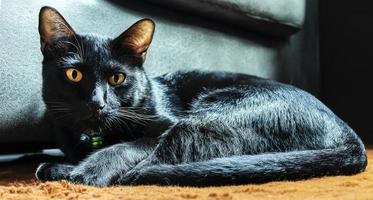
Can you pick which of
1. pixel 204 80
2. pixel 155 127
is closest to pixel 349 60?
pixel 204 80

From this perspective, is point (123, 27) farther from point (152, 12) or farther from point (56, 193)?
point (56, 193)

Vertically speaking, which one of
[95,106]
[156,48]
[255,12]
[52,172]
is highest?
[255,12]

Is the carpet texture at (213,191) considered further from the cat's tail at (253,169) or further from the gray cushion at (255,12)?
the gray cushion at (255,12)

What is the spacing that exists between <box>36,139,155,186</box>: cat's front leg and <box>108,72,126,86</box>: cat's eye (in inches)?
6.0

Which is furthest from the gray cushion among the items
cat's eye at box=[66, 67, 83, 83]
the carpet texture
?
the carpet texture

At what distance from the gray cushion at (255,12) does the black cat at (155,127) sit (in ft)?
1.38

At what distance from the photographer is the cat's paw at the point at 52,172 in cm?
121

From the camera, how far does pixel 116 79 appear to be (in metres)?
1.32

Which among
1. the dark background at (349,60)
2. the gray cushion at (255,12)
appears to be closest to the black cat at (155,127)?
the gray cushion at (255,12)

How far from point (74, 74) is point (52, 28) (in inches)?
5.3

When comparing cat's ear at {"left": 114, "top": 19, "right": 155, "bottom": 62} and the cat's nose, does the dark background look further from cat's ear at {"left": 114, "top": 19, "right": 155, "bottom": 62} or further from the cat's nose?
the cat's nose

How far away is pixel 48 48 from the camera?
1321 millimetres

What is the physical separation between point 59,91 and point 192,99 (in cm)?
41

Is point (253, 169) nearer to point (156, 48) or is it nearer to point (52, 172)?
point (52, 172)
